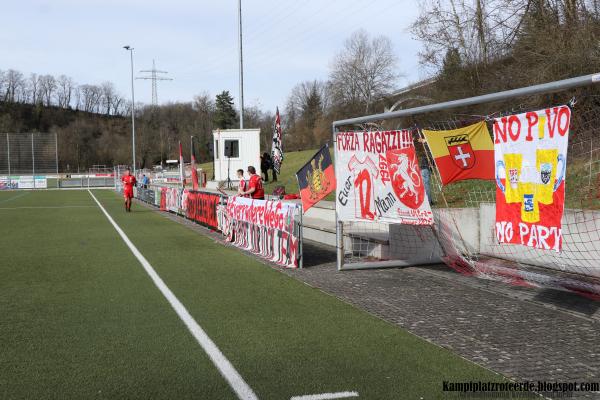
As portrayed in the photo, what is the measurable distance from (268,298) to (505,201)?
3.31 m

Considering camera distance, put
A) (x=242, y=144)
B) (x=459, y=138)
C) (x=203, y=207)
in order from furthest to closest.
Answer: (x=242, y=144) → (x=203, y=207) → (x=459, y=138)

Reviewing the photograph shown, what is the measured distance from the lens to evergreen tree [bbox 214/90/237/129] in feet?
357

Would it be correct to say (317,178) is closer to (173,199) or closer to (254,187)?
(254,187)

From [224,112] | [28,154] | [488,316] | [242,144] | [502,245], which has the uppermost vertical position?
→ [224,112]

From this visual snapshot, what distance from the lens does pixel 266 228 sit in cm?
1091

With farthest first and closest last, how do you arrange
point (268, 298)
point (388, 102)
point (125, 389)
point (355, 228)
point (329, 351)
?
point (388, 102)
point (355, 228)
point (268, 298)
point (329, 351)
point (125, 389)

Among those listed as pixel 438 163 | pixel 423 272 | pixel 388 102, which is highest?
pixel 388 102

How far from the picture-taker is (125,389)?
418 cm

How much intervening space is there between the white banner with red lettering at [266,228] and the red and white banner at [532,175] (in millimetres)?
3954

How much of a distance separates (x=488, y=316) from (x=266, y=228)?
548 cm

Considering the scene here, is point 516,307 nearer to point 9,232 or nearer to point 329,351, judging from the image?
point 329,351

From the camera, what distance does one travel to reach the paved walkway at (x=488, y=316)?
15.7 ft

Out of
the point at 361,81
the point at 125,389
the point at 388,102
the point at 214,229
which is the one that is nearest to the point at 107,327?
the point at 125,389

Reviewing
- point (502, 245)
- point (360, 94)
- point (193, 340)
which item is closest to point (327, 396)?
point (193, 340)
